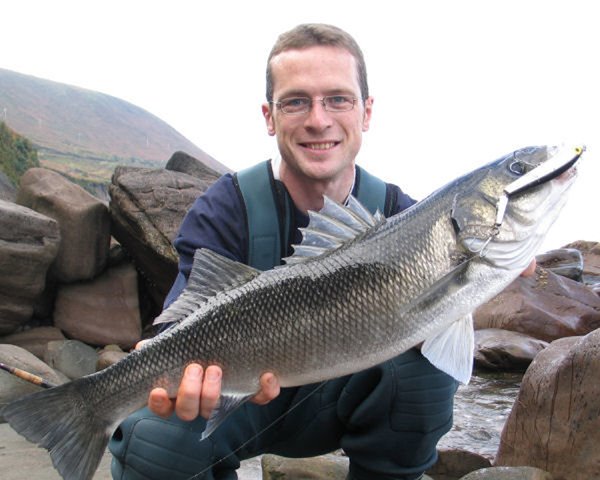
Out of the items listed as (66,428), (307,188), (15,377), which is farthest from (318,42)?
(15,377)

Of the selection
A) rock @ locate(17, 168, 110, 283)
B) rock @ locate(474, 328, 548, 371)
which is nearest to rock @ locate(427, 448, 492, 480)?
rock @ locate(474, 328, 548, 371)

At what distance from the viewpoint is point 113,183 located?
9328 mm

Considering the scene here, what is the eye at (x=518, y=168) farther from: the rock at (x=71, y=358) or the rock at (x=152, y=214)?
the rock at (x=71, y=358)

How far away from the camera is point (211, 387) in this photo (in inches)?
104

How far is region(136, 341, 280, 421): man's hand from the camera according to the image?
104 inches

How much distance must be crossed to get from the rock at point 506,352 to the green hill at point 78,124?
74.0 feet

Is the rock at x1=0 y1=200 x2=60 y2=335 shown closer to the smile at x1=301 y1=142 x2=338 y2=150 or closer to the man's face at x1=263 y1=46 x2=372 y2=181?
the man's face at x1=263 y1=46 x2=372 y2=181

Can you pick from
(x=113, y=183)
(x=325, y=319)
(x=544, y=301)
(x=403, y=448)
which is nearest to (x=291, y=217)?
(x=325, y=319)

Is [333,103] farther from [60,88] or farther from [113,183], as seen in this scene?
[60,88]

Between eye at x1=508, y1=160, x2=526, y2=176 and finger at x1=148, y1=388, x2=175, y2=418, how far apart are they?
1819mm

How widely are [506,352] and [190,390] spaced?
6814 mm

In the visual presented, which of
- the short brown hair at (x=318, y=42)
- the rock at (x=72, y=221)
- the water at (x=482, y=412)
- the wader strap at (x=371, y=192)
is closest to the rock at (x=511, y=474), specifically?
the water at (x=482, y=412)

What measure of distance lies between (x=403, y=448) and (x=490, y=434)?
3.07m

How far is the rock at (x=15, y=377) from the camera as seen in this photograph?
6523 mm
